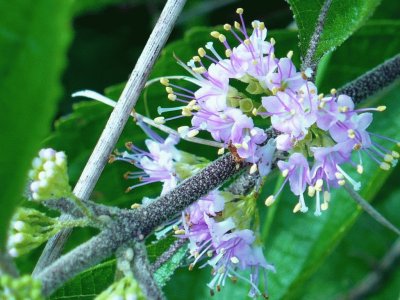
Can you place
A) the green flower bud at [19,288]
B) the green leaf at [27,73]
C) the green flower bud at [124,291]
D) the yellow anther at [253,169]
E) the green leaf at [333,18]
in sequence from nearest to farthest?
the green leaf at [27,73] → the green flower bud at [19,288] → the green flower bud at [124,291] → the yellow anther at [253,169] → the green leaf at [333,18]

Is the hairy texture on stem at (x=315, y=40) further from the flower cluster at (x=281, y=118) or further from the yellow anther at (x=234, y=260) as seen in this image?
the yellow anther at (x=234, y=260)

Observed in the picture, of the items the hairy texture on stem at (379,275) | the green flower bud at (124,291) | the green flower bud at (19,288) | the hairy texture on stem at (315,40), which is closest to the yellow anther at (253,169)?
the hairy texture on stem at (315,40)

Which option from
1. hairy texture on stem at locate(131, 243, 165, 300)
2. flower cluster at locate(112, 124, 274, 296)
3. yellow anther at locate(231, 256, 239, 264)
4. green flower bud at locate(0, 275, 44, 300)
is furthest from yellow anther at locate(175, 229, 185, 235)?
green flower bud at locate(0, 275, 44, 300)

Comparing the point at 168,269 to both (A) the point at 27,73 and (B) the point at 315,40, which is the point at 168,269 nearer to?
(B) the point at 315,40

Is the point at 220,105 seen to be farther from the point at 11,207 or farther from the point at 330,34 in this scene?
the point at 11,207

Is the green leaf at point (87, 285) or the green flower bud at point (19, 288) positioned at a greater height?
the green flower bud at point (19, 288)

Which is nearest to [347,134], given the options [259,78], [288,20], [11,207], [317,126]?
[317,126]

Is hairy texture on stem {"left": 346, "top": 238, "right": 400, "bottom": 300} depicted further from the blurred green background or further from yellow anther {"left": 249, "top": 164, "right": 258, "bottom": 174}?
yellow anther {"left": 249, "top": 164, "right": 258, "bottom": 174}
